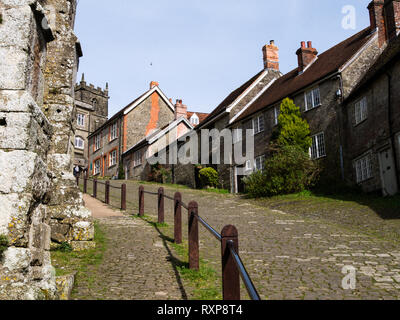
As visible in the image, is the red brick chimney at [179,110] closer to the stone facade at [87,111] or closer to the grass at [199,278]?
the stone facade at [87,111]

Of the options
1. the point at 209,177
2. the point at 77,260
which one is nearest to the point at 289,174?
the point at 209,177

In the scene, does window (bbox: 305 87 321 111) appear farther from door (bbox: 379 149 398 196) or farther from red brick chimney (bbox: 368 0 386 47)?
door (bbox: 379 149 398 196)

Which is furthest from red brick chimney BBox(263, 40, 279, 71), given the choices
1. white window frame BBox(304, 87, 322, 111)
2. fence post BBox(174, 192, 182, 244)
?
fence post BBox(174, 192, 182, 244)

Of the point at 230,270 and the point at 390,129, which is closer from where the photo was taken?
the point at 230,270

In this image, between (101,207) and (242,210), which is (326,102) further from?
(101,207)

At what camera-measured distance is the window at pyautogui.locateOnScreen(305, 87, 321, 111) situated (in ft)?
70.4

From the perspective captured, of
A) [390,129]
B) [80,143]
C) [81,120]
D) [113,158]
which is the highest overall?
[81,120]

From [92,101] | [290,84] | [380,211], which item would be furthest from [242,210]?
[92,101]

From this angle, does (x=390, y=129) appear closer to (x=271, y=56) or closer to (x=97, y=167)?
(x=271, y=56)

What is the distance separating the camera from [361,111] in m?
18.8

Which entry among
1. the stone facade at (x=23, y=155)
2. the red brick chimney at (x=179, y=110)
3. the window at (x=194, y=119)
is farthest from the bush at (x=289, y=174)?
the window at (x=194, y=119)

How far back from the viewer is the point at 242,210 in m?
15.8

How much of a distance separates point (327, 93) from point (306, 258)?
15.4 metres

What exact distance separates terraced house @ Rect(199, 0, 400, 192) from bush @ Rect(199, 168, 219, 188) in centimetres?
111
